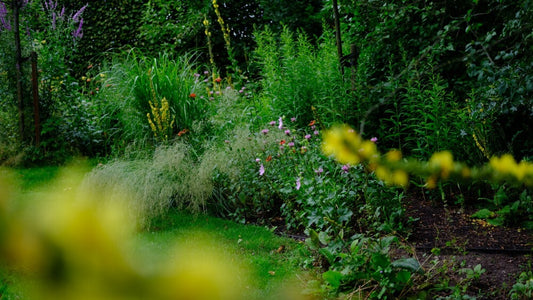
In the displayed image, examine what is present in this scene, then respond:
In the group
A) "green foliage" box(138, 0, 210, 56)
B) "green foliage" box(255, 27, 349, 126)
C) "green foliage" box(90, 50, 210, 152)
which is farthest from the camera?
"green foliage" box(138, 0, 210, 56)

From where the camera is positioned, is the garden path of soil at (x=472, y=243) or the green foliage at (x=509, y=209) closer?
the garden path of soil at (x=472, y=243)

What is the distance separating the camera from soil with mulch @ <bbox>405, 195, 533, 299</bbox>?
8.18 feet

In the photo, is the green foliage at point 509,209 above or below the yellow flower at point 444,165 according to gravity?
below

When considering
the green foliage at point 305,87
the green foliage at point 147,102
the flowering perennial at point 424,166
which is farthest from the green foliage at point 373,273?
the green foliage at point 147,102

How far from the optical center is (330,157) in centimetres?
363

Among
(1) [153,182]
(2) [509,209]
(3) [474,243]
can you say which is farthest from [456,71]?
(1) [153,182]

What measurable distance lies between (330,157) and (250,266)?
1081mm

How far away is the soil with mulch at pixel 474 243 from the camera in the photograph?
2.49 m

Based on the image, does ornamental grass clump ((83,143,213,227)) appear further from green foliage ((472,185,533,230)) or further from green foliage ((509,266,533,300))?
green foliage ((509,266,533,300))

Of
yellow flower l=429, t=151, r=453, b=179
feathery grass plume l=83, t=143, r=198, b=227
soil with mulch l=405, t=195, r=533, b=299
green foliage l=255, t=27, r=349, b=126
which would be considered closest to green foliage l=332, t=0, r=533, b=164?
green foliage l=255, t=27, r=349, b=126

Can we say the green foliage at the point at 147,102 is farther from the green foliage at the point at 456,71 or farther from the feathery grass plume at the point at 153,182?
the green foliage at the point at 456,71

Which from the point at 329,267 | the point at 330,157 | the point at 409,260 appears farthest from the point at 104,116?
the point at 409,260

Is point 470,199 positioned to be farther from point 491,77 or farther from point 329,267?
point 329,267

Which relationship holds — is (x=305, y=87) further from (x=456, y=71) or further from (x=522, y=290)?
(x=522, y=290)
